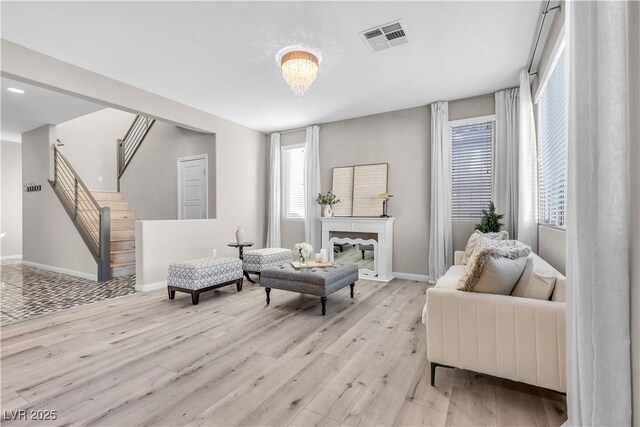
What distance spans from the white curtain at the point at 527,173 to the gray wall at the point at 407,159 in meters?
0.84

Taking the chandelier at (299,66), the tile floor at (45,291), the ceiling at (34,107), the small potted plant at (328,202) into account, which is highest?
the ceiling at (34,107)

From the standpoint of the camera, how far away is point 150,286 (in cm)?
452

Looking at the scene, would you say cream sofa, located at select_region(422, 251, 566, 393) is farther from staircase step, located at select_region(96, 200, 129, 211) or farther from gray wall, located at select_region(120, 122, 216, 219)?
staircase step, located at select_region(96, 200, 129, 211)

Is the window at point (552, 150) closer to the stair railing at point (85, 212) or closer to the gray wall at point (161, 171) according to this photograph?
the gray wall at point (161, 171)

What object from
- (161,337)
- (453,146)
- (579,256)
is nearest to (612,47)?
(579,256)

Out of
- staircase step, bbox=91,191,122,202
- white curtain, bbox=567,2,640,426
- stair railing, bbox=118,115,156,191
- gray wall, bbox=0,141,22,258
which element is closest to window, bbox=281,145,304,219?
stair railing, bbox=118,115,156,191

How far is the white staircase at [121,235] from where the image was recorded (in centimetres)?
552

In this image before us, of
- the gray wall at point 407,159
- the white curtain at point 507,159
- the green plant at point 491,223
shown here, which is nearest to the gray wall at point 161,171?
the gray wall at point 407,159

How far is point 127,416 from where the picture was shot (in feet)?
5.57

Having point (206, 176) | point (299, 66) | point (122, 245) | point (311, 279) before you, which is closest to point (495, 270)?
point (311, 279)

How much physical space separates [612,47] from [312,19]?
2.30 metres

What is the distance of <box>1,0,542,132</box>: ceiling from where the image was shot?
104 inches

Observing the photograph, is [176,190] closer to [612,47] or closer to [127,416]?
[127,416]

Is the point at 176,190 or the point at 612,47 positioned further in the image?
the point at 176,190
